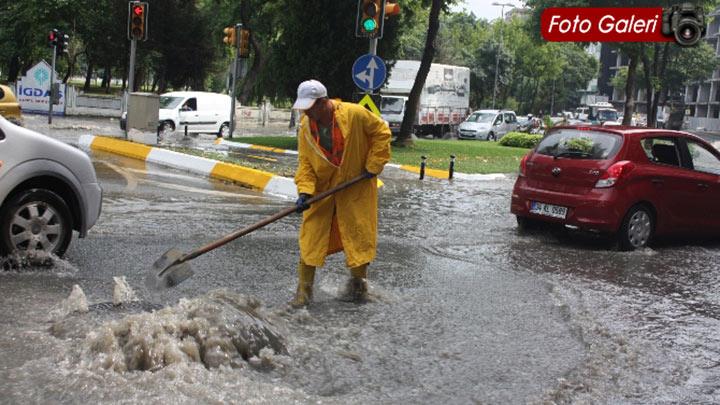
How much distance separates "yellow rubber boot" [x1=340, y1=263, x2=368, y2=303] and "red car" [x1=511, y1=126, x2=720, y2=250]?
13.3 ft

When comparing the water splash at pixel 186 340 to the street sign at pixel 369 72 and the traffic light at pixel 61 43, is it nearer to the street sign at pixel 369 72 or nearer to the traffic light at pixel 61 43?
the street sign at pixel 369 72

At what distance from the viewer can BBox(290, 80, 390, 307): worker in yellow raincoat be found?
6.29 m

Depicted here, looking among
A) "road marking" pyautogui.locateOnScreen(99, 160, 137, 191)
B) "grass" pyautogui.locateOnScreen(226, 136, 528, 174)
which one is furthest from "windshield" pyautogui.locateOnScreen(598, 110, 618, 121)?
"road marking" pyautogui.locateOnScreen(99, 160, 137, 191)

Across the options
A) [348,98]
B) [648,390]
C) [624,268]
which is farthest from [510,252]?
[348,98]

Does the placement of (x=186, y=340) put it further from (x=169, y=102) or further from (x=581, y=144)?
(x=169, y=102)

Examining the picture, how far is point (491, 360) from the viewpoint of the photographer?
5270mm

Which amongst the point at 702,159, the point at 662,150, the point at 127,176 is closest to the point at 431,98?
the point at 127,176

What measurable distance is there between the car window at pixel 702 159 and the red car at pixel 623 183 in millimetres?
13

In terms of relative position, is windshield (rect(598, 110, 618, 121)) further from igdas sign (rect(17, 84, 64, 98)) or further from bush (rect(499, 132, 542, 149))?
igdas sign (rect(17, 84, 64, 98))

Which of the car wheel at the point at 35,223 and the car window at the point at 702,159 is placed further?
the car window at the point at 702,159

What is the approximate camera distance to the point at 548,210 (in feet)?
33.2

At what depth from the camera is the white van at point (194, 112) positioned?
28359 mm

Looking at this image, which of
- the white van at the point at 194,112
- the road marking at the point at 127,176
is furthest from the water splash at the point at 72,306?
the white van at the point at 194,112

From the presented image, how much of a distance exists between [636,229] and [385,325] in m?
5.03
